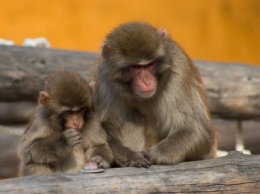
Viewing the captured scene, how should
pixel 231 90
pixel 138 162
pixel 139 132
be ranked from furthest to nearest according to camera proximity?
pixel 231 90
pixel 139 132
pixel 138 162

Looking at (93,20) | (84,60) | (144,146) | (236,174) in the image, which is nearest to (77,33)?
(93,20)

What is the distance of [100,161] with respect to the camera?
249 inches

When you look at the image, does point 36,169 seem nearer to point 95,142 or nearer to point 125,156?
point 95,142

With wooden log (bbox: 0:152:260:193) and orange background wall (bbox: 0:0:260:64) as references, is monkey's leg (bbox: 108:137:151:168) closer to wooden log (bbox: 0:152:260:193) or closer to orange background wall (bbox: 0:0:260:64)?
wooden log (bbox: 0:152:260:193)

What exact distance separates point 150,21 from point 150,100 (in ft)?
19.5

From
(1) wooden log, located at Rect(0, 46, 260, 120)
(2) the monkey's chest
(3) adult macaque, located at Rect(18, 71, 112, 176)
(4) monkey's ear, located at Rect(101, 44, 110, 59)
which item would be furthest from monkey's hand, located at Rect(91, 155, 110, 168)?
(1) wooden log, located at Rect(0, 46, 260, 120)

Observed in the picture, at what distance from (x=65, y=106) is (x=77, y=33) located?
6.02m

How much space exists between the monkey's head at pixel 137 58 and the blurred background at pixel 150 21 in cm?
432

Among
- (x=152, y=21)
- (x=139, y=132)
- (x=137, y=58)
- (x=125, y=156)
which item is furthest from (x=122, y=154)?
(x=152, y=21)

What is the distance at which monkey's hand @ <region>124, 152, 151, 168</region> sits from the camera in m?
6.27

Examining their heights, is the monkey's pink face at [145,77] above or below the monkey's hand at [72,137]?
above

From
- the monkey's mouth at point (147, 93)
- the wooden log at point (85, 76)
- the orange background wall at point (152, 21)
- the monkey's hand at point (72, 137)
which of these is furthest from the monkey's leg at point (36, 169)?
the orange background wall at point (152, 21)

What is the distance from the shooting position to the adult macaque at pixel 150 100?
6445mm

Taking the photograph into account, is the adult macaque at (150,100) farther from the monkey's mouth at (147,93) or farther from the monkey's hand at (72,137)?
the monkey's hand at (72,137)
